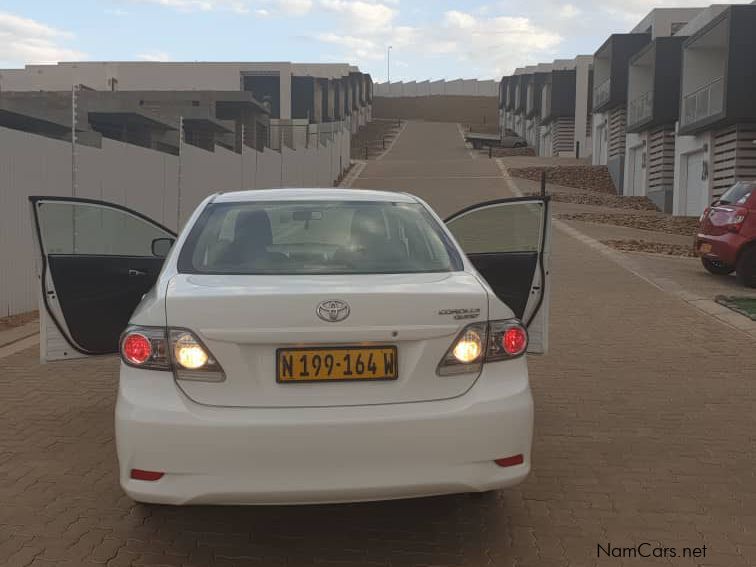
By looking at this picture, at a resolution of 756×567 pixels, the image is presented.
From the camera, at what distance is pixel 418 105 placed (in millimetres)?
118000

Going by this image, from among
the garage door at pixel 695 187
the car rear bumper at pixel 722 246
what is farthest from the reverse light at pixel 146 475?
the garage door at pixel 695 187

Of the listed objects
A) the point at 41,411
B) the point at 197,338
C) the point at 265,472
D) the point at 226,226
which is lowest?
the point at 41,411

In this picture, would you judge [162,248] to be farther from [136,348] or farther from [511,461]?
[511,461]

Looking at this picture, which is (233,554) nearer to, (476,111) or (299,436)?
(299,436)

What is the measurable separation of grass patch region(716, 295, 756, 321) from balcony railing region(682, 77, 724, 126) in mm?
14270

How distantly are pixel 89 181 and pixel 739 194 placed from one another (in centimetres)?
946

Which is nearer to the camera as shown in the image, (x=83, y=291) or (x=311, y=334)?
(x=311, y=334)

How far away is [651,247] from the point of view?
62.0 feet

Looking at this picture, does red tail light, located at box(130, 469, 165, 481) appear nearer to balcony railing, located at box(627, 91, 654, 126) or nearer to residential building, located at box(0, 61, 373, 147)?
balcony railing, located at box(627, 91, 654, 126)

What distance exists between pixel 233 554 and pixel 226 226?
1.57m

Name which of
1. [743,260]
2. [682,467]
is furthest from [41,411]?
[743,260]

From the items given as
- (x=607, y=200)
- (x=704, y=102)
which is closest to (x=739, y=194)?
(x=704, y=102)

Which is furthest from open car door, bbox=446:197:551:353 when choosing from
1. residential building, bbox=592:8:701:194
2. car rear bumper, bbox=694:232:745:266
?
residential building, bbox=592:8:701:194

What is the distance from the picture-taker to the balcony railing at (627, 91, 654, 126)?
32062mm
